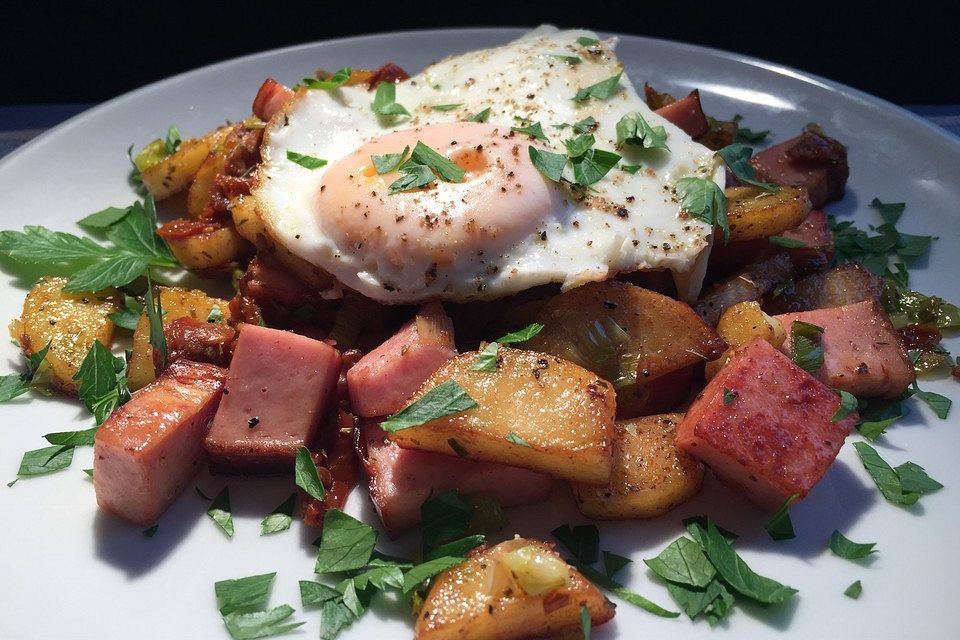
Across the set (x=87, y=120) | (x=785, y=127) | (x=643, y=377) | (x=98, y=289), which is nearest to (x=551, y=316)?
(x=643, y=377)

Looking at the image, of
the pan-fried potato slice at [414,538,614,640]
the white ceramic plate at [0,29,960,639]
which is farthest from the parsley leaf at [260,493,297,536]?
the pan-fried potato slice at [414,538,614,640]

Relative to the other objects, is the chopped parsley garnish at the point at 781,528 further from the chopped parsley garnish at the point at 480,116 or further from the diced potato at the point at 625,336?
the chopped parsley garnish at the point at 480,116

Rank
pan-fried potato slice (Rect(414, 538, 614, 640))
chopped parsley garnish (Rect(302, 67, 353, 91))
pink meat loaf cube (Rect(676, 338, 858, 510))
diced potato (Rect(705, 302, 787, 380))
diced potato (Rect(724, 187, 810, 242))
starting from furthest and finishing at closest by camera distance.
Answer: chopped parsley garnish (Rect(302, 67, 353, 91)) < diced potato (Rect(724, 187, 810, 242)) < diced potato (Rect(705, 302, 787, 380)) < pink meat loaf cube (Rect(676, 338, 858, 510)) < pan-fried potato slice (Rect(414, 538, 614, 640))

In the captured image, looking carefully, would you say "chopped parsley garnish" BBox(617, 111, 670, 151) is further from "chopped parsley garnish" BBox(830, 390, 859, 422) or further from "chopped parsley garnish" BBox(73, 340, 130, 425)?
"chopped parsley garnish" BBox(73, 340, 130, 425)

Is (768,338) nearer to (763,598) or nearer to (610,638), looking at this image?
(763,598)

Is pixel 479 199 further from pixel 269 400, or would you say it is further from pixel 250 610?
pixel 250 610

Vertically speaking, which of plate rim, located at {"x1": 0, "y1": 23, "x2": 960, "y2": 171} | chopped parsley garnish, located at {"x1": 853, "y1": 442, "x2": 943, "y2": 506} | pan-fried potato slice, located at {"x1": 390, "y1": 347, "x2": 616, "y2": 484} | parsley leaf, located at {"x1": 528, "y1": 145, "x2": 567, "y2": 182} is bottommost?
chopped parsley garnish, located at {"x1": 853, "y1": 442, "x2": 943, "y2": 506}
